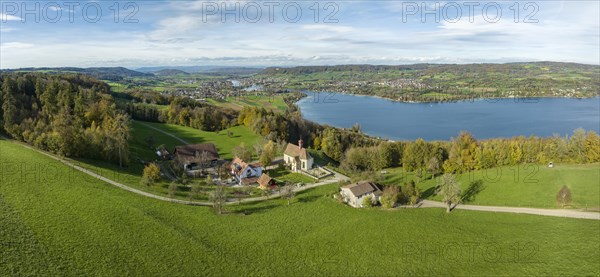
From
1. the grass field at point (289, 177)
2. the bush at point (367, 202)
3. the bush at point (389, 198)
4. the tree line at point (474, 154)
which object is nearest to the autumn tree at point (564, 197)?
the tree line at point (474, 154)

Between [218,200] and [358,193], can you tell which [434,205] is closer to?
[358,193]

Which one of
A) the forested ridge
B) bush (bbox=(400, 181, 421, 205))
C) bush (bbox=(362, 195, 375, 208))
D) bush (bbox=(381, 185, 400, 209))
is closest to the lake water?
bush (bbox=(400, 181, 421, 205))

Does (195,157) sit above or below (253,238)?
above

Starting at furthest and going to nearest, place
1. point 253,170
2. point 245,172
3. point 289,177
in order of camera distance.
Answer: point 289,177 < point 253,170 < point 245,172

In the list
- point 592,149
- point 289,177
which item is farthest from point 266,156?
point 592,149

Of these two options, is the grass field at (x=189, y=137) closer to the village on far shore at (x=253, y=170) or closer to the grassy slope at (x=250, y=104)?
the village on far shore at (x=253, y=170)

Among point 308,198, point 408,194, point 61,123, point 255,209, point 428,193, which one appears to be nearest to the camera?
point 255,209

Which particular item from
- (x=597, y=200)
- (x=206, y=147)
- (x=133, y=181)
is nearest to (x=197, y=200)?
(x=133, y=181)

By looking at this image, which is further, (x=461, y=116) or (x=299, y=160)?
(x=461, y=116)

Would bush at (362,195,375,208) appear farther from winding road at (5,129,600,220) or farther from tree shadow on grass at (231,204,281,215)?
tree shadow on grass at (231,204,281,215)
